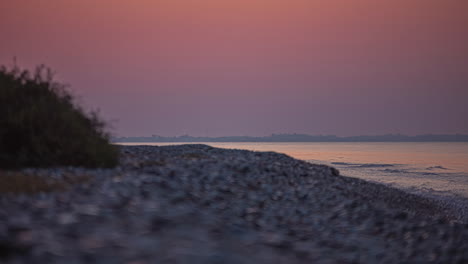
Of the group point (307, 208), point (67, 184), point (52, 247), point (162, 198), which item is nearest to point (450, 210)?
point (307, 208)

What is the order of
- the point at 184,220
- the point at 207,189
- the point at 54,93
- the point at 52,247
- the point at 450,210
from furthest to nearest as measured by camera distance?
the point at 450,210 < the point at 54,93 < the point at 207,189 < the point at 184,220 < the point at 52,247

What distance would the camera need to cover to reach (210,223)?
5.49 meters

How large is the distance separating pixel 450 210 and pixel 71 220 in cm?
1786

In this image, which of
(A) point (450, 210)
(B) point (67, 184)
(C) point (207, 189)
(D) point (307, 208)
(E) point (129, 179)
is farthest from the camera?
(A) point (450, 210)

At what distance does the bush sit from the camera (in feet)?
30.0

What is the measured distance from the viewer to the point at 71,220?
175 inches

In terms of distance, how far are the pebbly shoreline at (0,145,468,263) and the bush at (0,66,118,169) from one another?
2.62 feet

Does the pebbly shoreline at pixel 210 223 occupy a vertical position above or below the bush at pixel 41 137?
below

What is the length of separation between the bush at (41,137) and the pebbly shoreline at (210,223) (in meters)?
0.80

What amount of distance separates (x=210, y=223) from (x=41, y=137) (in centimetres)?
606

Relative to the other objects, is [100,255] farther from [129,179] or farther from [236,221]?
[129,179]

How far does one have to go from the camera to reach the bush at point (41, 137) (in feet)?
30.0

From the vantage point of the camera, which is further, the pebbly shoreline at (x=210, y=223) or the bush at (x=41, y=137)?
the bush at (x=41, y=137)

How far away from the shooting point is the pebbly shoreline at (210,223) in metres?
3.87
